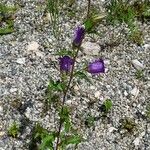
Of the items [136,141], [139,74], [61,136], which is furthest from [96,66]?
[139,74]

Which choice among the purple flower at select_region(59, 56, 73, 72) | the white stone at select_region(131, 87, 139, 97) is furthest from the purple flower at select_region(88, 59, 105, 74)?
the white stone at select_region(131, 87, 139, 97)

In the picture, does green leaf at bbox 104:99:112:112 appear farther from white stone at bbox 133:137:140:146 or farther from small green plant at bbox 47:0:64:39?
small green plant at bbox 47:0:64:39

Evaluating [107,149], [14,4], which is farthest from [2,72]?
[107,149]

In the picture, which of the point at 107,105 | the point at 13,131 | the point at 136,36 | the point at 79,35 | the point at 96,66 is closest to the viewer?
the point at 79,35

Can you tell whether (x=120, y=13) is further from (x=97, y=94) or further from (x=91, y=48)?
(x=97, y=94)

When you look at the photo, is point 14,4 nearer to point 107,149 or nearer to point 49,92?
point 49,92

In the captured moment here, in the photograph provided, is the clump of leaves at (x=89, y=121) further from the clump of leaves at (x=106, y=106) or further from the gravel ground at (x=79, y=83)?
the clump of leaves at (x=106, y=106)

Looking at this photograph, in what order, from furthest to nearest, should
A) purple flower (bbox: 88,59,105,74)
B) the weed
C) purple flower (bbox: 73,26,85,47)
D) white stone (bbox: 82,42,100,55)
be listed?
white stone (bbox: 82,42,100,55) → the weed → purple flower (bbox: 88,59,105,74) → purple flower (bbox: 73,26,85,47)
